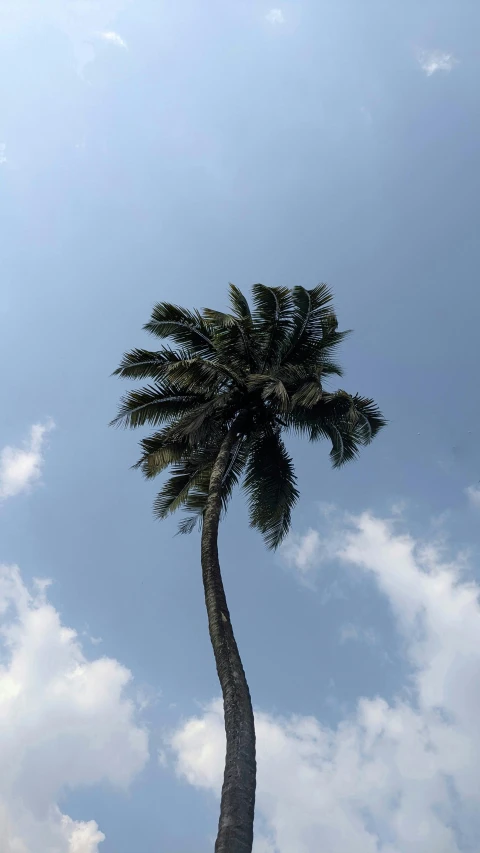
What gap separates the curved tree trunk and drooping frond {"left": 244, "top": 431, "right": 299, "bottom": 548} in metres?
3.92

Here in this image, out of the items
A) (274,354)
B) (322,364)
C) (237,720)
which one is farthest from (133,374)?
(237,720)

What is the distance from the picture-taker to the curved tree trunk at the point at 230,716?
7758 mm

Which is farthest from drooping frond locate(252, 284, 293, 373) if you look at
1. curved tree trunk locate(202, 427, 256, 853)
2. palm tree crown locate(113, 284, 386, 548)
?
curved tree trunk locate(202, 427, 256, 853)

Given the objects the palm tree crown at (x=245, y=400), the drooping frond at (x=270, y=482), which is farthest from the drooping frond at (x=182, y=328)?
the drooping frond at (x=270, y=482)

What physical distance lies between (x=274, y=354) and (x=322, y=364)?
4.75 ft

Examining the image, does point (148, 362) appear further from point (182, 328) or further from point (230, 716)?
point (230, 716)

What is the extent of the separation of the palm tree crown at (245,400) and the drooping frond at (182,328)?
0.10ft

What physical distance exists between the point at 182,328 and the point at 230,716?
36.4 feet

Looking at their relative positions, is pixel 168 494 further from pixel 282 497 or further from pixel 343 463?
pixel 343 463

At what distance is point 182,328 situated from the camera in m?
17.3

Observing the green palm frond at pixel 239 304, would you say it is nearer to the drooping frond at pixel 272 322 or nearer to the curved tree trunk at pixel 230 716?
the drooping frond at pixel 272 322

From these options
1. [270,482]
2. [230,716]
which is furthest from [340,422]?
[230,716]

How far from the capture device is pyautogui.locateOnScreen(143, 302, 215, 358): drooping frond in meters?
17.2

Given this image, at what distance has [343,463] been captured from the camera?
1902 centimetres
